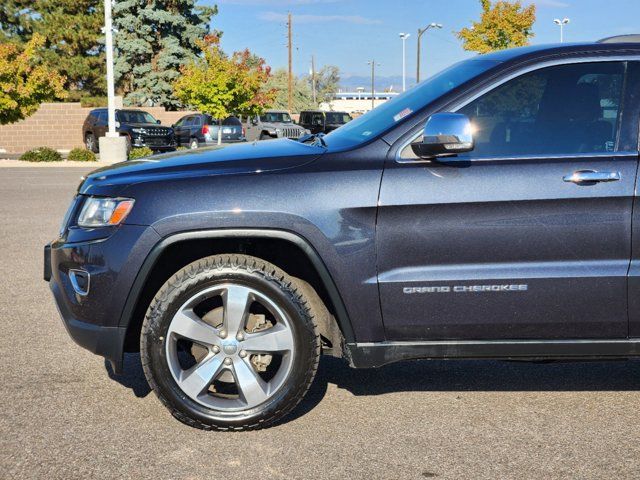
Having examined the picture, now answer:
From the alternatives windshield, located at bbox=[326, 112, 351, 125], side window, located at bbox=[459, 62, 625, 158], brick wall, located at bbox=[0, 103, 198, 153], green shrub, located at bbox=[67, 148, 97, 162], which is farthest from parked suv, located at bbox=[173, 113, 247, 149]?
side window, located at bbox=[459, 62, 625, 158]

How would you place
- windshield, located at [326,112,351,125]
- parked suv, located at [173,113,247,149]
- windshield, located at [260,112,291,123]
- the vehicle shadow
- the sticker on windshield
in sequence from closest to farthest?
the sticker on windshield, the vehicle shadow, parked suv, located at [173,113,247,149], windshield, located at [260,112,291,123], windshield, located at [326,112,351,125]

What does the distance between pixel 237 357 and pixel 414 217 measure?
1086 mm

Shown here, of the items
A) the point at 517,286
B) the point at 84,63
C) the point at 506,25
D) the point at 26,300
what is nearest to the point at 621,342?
the point at 517,286

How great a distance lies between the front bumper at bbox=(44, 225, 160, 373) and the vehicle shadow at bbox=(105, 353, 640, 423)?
706 mm

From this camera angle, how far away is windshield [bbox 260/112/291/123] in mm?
36094

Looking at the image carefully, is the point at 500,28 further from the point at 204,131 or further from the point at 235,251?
the point at 235,251

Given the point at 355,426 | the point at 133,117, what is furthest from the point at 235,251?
the point at 133,117

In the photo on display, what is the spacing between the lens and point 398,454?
3883mm

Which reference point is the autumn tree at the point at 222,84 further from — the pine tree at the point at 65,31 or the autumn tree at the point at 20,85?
the pine tree at the point at 65,31

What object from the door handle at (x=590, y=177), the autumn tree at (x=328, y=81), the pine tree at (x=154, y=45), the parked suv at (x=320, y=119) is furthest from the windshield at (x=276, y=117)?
the autumn tree at (x=328, y=81)

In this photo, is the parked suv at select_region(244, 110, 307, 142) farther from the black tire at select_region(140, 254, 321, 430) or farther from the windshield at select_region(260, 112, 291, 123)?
the black tire at select_region(140, 254, 321, 430)

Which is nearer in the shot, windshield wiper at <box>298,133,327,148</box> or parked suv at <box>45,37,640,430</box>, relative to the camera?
parked suv at <box>45,37,640,430</box>

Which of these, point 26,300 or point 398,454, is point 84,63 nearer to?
point 26,300

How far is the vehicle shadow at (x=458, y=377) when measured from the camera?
4.86m
